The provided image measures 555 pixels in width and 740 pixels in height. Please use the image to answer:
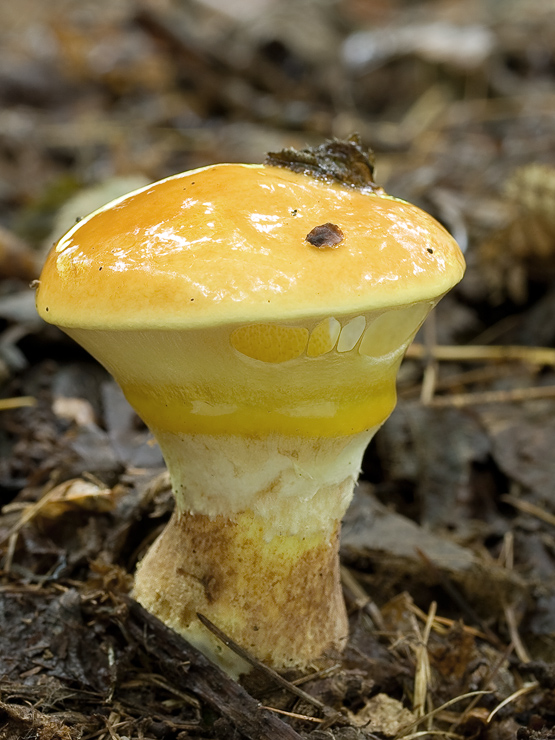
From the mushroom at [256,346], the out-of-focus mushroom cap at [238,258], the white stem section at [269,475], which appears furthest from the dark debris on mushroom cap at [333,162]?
the white stem section at [269,475]

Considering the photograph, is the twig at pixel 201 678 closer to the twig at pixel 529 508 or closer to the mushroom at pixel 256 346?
the mushroom at pixel 256 346

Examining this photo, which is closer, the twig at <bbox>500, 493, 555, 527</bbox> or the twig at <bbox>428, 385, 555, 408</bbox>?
the twig at <bbox>500, 493, 555, 527</bbox>

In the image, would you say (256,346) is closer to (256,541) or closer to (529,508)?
(256,541)

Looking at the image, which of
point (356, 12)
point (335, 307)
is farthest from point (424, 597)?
point (356, 12)

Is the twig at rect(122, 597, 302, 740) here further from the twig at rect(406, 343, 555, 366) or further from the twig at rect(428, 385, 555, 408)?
the twig at rect(406, 343, 555, 366)

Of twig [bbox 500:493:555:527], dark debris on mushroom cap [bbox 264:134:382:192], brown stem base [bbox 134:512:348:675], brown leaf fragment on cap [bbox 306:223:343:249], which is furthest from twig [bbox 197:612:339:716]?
twig [bbox 500:493:555:527]

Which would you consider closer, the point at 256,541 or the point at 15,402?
the point at 256,541

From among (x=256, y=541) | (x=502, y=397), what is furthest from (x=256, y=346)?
(x=502, y=397)
